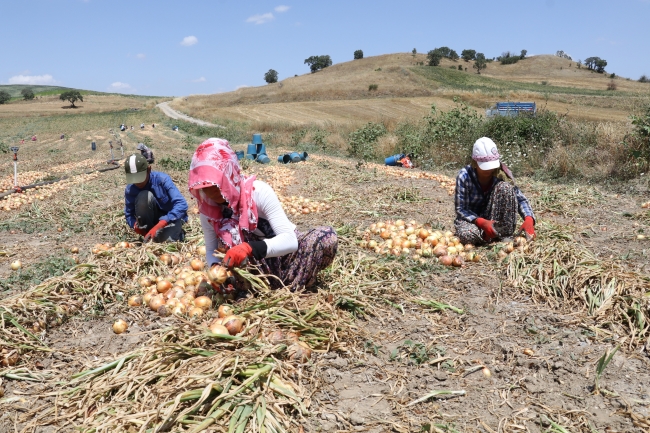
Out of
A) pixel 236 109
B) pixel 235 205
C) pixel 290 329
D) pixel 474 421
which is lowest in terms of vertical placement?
pixel 474 421

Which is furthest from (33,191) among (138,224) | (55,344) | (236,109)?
(236,109)

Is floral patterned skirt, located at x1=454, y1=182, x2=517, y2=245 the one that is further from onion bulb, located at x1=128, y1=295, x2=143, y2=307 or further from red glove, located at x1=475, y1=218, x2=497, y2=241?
onion bulb, located at x1=128, y1=295, x2=143, y2=307

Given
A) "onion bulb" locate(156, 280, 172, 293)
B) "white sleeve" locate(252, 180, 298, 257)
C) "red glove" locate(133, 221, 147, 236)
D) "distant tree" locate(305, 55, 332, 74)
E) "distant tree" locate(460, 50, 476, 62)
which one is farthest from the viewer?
"distant tree" locate(305, 55, 332, 74)

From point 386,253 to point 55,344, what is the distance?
2744 mm

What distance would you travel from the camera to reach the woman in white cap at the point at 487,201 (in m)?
4.01

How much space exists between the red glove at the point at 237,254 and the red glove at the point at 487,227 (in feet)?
8.12

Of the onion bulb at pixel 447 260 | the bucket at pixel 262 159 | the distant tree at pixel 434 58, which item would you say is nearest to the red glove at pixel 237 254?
the onion bulb at pixel 447 260

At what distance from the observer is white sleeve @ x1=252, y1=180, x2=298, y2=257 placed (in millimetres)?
2829

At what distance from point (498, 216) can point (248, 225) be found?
2.55m

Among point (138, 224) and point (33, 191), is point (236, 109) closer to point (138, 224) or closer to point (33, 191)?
point (33, 191)

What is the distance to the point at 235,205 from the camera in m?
2.81

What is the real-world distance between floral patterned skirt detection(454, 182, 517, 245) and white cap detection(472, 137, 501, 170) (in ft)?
0.78

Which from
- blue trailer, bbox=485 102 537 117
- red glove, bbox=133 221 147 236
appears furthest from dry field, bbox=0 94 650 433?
blue trailer, bbox=485 102 537 117

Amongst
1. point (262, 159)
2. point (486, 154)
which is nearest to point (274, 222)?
point (486, 154)
